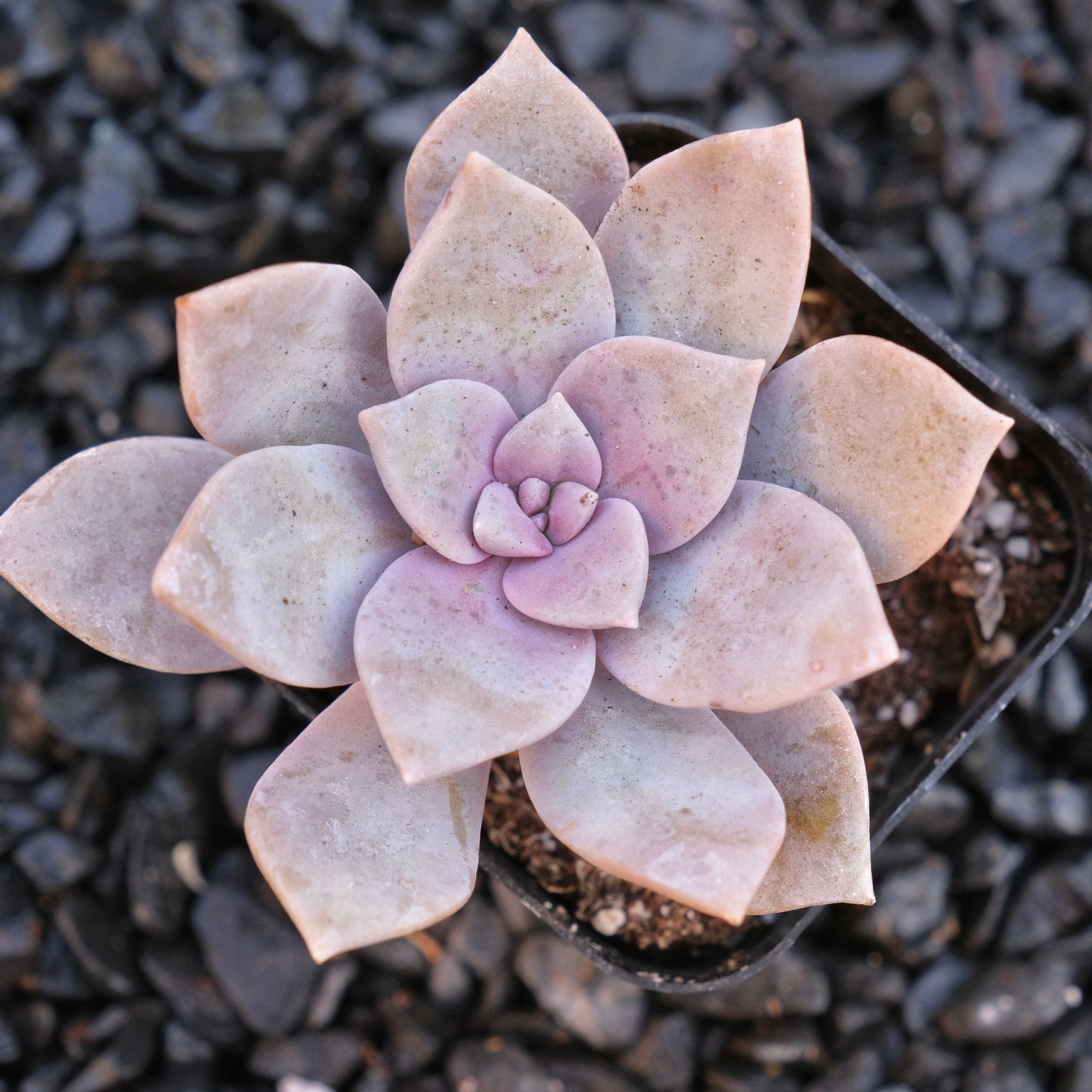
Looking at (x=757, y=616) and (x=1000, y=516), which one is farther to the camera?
(x=1000, y=516)

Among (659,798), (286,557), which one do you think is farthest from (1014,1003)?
(286,557)

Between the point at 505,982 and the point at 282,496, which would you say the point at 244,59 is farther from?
the point at 505,982

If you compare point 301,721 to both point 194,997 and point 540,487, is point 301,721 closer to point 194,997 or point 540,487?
point 194,997

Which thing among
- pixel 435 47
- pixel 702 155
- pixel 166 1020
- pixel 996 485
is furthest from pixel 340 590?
pixel 435 47

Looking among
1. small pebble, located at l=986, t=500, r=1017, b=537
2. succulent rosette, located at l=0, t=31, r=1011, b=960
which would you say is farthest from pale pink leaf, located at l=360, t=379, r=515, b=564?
small pebble, located at l=986, t=500, r=1017, b=537

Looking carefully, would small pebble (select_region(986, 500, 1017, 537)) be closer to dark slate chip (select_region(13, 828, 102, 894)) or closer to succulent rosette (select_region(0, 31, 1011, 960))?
succulent rosette (select_region(0, 31, 1011, 960))
